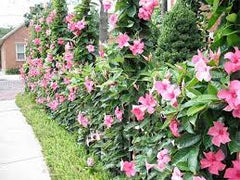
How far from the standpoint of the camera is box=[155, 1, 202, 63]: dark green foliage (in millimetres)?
3719

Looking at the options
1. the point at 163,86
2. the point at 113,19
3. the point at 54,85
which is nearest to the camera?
the point at 163,86

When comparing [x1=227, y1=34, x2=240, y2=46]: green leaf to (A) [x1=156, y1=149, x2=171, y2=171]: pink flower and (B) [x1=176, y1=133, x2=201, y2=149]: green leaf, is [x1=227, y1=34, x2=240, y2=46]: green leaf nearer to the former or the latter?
(B) [x1=176, y1=133, x2=201, y2=149]: green leaf

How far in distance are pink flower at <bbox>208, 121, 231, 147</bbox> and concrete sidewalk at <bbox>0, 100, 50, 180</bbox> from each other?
282 centimetres

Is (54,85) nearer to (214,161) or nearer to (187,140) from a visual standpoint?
(187,140)

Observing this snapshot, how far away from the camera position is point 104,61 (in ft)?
13.1

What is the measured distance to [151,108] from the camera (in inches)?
106

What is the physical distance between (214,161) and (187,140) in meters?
0.18

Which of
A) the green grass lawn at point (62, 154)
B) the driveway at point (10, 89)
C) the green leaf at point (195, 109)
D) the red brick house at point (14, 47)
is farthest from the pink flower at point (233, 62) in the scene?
the red brick house at point (14, 47)

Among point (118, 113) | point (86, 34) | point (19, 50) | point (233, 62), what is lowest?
point (19, 50)

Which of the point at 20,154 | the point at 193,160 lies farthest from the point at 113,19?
the point at 20,154

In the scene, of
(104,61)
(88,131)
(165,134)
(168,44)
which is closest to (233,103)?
(165,134)

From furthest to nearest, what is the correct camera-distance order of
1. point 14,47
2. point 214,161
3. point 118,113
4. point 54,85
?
1. point 14,47
2. point 54,85
3. point 118,113
4. point 214,161

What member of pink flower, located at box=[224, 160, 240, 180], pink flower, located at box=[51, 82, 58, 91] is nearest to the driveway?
pink flower, located at box=[51, 82, 58, 91]

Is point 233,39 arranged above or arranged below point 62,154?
above
